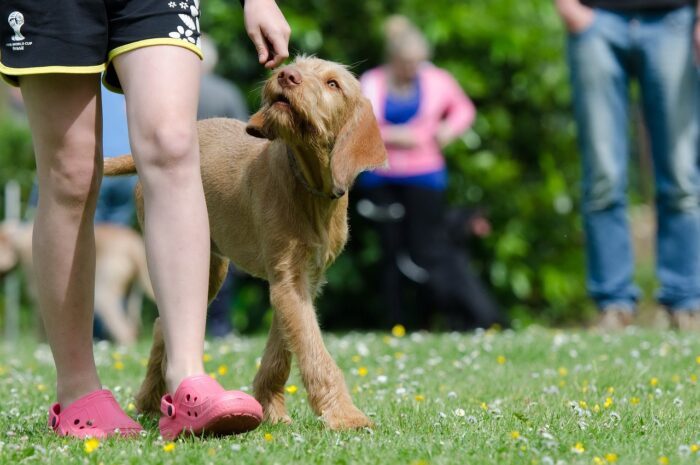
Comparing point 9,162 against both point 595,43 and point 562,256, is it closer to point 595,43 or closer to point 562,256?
point 562,256

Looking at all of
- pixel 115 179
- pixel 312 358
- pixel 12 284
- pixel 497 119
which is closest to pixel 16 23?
pixel 312 358

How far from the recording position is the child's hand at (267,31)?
149 inches

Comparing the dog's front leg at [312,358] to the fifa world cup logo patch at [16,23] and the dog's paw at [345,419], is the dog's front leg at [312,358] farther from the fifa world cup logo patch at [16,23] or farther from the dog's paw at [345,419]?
the fifa world cup logo patch at [16,23]

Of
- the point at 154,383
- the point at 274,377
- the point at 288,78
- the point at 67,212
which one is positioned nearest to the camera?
the point at 67,212

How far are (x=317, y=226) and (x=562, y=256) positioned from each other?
6.98m

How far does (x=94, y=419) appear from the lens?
378 centimetres

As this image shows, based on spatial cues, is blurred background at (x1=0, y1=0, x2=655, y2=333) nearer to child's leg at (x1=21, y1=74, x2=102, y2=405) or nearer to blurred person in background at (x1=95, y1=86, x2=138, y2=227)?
blurred person in background at (x1=95, y1=86, x2=138, y2=227)

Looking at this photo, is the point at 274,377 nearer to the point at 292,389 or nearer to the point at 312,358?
the point at 312,358

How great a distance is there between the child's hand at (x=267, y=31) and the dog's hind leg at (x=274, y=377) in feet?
3.47

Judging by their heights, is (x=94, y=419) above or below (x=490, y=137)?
above

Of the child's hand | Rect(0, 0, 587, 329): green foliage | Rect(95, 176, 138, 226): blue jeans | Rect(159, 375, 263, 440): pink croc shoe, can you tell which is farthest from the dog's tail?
Rect(0, 0, 587, 329): green foliage

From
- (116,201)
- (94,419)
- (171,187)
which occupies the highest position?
(171,187)

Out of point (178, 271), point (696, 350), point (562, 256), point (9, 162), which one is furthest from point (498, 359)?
point (9, 162)

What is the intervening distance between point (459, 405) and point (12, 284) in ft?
23.8
